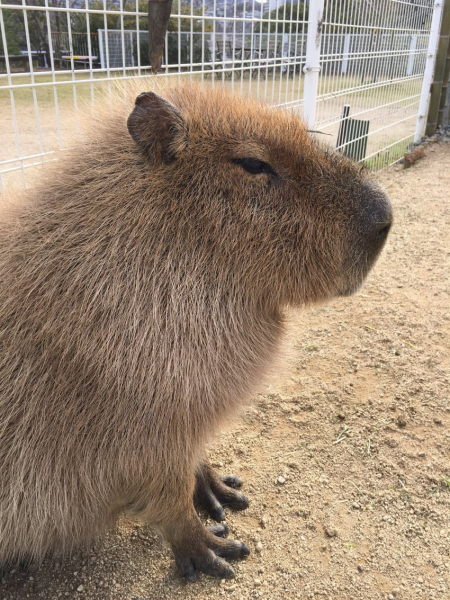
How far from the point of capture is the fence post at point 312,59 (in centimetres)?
445

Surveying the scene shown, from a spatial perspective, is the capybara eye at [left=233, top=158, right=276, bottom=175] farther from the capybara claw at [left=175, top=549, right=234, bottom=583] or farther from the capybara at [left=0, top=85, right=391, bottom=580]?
the capybara claw at [left=175, top=549, right=234, bottom=583]

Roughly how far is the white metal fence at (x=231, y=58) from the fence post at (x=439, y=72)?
20.3 inches

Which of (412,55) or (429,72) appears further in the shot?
(429,72)

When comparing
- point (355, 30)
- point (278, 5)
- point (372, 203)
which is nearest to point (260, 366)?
point (372, 203)

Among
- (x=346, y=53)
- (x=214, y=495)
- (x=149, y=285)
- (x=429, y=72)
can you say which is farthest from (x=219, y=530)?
(x=429, y=72)

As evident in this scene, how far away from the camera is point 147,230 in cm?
157

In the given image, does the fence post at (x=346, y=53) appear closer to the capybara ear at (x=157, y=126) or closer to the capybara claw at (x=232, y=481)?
the capybara ear at (x=157, y=126)

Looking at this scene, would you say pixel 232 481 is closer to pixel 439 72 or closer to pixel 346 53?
pixel 346 53

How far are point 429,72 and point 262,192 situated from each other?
8.30 m

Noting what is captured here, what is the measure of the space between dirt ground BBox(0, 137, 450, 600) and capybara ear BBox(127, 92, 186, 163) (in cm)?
88

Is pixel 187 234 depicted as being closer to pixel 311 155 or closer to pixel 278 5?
pixel 311 155

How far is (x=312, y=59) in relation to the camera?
15.1 feet

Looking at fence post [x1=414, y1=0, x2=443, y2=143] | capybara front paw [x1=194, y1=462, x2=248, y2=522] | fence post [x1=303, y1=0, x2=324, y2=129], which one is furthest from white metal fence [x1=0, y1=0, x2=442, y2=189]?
capybara front paw [x1=194, y1=462, x2=248, y2=522]

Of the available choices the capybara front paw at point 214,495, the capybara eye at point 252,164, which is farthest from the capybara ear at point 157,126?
the capybara front paw at point 214,495
